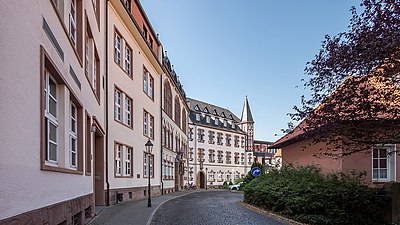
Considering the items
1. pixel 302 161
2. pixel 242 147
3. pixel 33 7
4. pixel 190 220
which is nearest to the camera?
pixel 33 7

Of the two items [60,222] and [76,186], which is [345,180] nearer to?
[76,186]

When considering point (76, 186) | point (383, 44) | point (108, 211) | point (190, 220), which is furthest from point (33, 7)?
point (108, 211)

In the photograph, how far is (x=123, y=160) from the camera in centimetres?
2562

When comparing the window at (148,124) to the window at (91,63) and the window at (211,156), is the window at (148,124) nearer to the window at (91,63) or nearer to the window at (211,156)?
the window at (91,63)

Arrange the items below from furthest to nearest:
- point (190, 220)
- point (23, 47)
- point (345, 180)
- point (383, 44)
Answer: point (345, 180)
point (190, 220)
point (383, 44)
point (23, 47)

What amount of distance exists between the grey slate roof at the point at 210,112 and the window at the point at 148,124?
4586 centimetres

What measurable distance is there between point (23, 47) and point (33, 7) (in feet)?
3.00

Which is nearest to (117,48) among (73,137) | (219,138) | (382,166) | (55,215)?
(73,137)

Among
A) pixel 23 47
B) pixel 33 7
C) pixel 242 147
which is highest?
pixel 33 7

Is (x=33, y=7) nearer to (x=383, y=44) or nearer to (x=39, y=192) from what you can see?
(x=39, y=192)

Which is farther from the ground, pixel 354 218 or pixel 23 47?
pixel 23 47

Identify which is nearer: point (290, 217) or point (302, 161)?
point (290, 217)

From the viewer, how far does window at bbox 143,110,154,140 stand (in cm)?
3203

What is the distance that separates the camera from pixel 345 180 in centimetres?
1936
